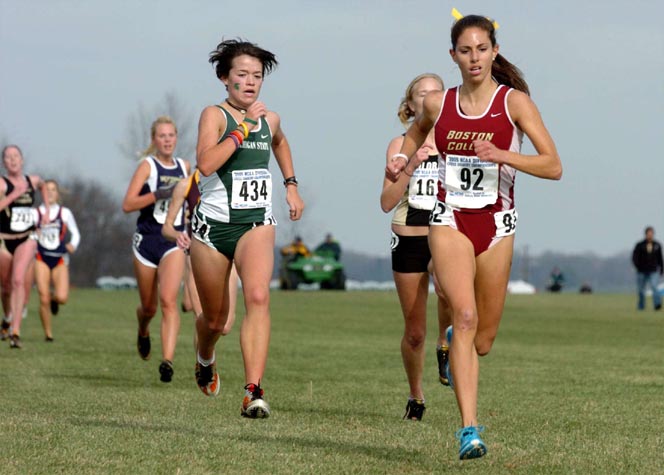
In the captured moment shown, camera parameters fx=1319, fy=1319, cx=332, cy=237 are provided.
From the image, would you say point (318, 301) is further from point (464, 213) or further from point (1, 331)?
point (464, 213)

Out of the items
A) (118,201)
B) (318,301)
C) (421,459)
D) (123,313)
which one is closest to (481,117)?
(421,459)

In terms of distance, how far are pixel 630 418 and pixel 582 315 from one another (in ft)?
73.7

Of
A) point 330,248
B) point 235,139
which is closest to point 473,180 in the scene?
point 235,139

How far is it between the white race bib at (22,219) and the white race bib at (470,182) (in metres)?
11.3

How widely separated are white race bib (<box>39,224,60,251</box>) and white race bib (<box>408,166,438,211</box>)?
11120 millimetres

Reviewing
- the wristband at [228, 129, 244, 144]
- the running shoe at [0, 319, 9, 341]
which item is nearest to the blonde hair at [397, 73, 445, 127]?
the wristband at [228, 129, 244, 144]

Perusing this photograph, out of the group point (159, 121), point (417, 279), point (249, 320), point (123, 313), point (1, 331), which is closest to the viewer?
point (249, 320)

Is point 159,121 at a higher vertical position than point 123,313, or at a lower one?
higher

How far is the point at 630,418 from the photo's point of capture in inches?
375

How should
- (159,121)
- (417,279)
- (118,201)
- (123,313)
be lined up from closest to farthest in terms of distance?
(417,279) → (159,121) → (123,313) → (118,201)

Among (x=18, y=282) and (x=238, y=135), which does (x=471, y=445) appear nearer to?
(x=238, y=135)

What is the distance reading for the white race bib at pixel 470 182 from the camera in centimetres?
716

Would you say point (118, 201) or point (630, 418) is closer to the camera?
point (630, 418)

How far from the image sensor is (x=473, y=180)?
7.19 m
